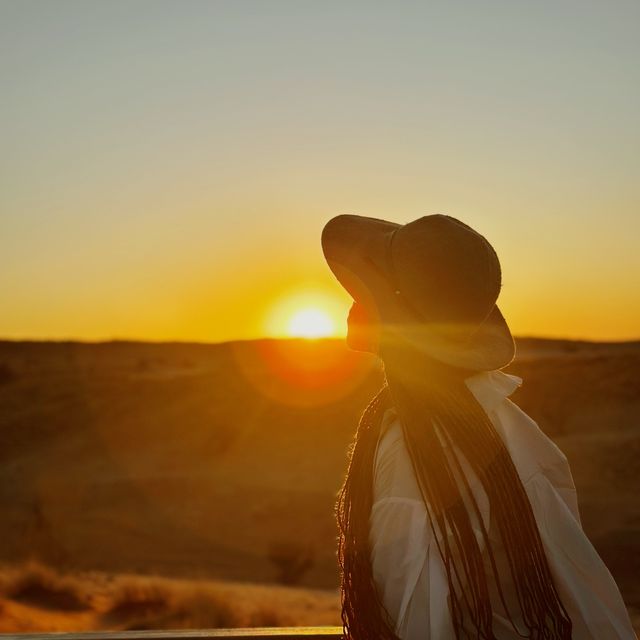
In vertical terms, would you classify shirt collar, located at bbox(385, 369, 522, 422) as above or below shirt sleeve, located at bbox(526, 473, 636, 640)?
above

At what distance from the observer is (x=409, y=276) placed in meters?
2.09

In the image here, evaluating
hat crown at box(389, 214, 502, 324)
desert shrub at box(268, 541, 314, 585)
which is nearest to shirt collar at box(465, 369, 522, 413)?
hat crown at box(389, 214, 502, 324)

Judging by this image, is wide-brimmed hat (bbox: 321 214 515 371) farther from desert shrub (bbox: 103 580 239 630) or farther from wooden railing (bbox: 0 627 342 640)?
desert shrub (bbox: 103 580 239 630)

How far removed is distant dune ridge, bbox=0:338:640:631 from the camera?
1249 cm

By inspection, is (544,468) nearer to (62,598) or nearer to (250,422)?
(62,598)

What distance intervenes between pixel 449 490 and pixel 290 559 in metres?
15.8

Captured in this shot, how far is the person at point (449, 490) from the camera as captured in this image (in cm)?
201

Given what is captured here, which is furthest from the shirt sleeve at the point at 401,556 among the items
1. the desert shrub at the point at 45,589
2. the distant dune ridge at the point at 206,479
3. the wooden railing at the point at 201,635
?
the desert shrub at the point at 45,589

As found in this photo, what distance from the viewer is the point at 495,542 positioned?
2.11 m

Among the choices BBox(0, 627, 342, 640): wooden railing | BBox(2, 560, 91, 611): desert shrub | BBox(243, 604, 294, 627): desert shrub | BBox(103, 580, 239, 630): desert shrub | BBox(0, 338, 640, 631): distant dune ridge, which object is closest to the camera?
BBox(0, 627, 342, 640): wooden railing

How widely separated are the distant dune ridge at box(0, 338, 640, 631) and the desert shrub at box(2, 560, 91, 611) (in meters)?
0.03

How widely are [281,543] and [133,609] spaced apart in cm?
709

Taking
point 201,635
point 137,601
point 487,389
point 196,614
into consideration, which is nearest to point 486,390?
point 487,389

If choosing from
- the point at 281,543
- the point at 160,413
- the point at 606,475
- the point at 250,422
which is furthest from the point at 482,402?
the point at 160,413
